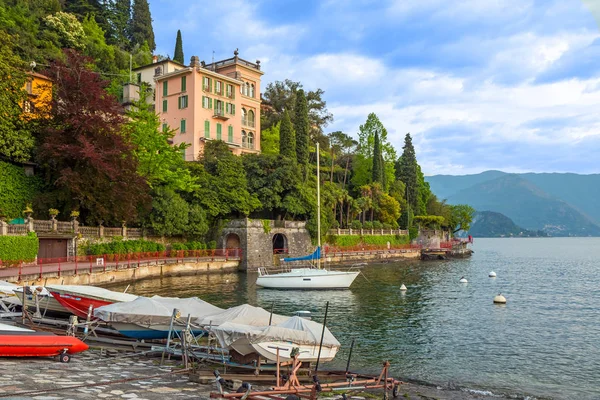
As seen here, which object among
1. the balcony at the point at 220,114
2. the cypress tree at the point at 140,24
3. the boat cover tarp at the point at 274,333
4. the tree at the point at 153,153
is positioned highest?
the cypress tree at the point at 140,24

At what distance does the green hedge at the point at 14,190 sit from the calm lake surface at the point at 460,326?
11.8 metres

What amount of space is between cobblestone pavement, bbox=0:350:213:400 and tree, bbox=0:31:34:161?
100.0 ft

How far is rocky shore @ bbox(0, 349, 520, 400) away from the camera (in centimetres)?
1009

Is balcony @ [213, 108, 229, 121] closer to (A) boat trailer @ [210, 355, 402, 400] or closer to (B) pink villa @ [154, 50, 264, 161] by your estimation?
(B) pink villa @ [154, 50, 264, 161]

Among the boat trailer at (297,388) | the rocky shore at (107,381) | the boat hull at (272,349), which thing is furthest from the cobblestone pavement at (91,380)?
the boat hull at (272,349)

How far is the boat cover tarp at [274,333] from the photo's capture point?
12406 millimetres

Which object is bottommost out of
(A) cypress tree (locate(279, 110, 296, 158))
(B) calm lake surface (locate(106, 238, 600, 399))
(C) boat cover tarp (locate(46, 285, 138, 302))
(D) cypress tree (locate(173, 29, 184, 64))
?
(B) calm lake surface (locate(106, 238, 600, 399))

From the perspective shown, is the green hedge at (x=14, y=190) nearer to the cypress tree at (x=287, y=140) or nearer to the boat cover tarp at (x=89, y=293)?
the boat cover tarp at (x=89, y=293)

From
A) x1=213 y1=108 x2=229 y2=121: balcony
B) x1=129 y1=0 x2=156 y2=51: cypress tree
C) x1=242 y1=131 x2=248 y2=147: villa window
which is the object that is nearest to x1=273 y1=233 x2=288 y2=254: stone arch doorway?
x1=242 y1=131 x2=248 y2=147: villa window

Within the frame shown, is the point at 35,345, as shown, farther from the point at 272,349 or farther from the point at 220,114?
the point at 220,114

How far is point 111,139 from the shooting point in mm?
40031

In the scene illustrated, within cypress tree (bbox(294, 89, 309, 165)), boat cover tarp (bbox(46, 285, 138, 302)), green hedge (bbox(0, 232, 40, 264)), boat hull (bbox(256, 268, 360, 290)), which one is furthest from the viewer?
cypress tree (bbox(294, 89, 309, 165))

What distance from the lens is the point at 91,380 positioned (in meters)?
11.3

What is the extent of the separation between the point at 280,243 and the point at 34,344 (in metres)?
46.5
